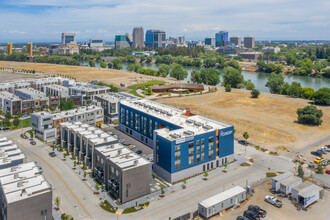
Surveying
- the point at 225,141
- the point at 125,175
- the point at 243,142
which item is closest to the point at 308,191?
the point at 225,141

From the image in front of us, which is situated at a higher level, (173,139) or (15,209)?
(173,139)

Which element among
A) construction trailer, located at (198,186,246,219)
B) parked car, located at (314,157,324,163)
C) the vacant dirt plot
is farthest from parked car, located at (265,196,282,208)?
the vacant dirt plot

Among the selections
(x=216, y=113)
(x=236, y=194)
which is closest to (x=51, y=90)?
(x=216, y=113)

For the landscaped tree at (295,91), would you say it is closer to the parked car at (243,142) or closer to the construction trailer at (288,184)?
the parked car at (243,142)

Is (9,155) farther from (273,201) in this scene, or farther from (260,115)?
(260,115)

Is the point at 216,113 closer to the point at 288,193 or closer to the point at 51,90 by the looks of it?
the point at 288,193

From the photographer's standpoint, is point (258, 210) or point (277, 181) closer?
point (258, 210)
